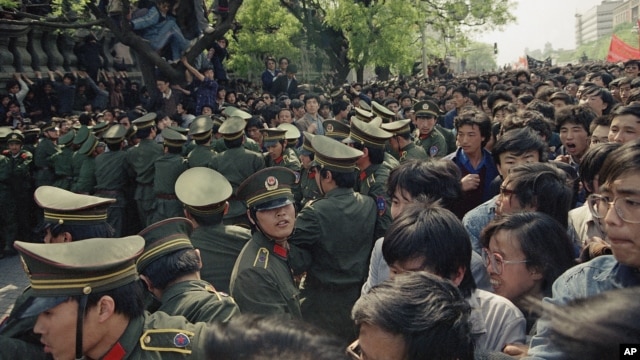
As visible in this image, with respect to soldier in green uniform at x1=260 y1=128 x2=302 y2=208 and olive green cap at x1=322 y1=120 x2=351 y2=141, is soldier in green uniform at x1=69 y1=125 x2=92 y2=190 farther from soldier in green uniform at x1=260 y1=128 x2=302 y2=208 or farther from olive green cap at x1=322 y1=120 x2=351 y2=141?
olive green cap at x1=322 y1=120 x2=351 y2=141

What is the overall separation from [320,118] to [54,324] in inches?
327

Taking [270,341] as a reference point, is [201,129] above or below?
above

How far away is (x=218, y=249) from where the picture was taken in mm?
3600

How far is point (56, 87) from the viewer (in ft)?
42.0

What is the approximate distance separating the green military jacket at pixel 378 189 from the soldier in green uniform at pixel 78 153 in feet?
15.6

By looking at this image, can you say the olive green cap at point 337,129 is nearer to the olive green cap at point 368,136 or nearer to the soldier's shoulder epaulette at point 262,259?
the olive green cap at point 368,136

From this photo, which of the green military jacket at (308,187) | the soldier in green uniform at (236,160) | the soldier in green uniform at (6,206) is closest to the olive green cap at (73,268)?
the green military jacket at (308,187)

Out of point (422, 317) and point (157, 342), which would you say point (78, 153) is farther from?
point (422, 317)

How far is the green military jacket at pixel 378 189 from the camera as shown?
13.2 ft

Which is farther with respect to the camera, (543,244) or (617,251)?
(543,244)

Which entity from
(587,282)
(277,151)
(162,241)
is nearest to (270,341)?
(587,282)

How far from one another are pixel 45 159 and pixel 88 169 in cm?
148

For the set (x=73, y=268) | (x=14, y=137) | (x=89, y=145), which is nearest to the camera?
(x=73, y=268)

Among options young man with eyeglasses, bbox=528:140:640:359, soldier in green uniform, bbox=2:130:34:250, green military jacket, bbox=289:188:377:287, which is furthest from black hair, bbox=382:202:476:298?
soldier in green uniform, bbox=2:130:34:250
